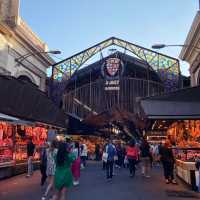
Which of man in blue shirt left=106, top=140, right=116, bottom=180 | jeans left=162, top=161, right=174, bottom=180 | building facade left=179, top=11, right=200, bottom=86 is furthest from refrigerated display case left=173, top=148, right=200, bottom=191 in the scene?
building facade left=179, top=11, right=200, bottom=86

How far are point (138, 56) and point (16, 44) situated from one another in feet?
40.4

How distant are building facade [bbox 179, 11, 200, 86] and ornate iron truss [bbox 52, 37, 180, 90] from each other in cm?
351

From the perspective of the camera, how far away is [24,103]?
17.1 m

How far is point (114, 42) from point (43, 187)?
73.1ft

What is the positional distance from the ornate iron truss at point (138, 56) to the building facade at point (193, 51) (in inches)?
138

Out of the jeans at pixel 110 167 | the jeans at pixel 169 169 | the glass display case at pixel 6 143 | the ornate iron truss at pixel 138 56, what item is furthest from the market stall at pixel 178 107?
the ornate iron truss at pixel 138 56

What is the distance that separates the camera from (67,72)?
1153 inches

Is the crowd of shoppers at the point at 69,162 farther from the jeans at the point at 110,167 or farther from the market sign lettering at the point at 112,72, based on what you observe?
the market sign lettering at the point at 112,72

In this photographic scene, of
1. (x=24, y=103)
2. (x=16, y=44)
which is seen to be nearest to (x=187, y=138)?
(x=24, y=103)

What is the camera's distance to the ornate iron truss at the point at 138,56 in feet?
90.0

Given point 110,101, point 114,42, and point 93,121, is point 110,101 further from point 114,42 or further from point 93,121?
point 114,42

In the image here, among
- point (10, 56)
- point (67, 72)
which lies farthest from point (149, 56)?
point (10, 56)

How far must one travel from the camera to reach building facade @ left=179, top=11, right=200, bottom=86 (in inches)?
732

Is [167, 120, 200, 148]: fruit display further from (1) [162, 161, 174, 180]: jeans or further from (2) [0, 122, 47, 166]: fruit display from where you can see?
(2) [0, 122, 47, 166]: fruit display
